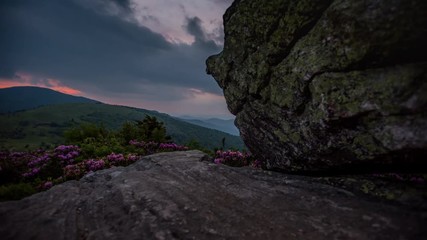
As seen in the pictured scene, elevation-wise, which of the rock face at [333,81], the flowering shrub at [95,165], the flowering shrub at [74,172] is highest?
the rock face at [333,81]

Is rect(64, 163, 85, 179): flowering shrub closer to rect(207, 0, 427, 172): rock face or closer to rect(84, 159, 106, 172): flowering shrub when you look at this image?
rect(84, 159, 106, 172): flowering shrub

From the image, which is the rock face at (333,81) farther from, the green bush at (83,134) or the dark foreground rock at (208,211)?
the green bush at (83,134)

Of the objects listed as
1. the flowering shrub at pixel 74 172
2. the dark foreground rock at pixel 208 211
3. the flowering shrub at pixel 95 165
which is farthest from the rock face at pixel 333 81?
the flowering shrub at pixel 74 172

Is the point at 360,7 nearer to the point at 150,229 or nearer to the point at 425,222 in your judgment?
the point at 425,222

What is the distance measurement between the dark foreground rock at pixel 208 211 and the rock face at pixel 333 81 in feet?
4.32

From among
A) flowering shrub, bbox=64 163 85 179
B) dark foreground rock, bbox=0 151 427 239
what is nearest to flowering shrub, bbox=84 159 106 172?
flowering shrub, bbox=64 163 85 179

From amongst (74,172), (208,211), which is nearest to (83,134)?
(74,172)

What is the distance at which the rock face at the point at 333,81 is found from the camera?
659 cm

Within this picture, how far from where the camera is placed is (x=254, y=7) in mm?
11078

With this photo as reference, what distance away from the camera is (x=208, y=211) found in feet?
25.5

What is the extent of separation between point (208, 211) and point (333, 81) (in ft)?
16.6

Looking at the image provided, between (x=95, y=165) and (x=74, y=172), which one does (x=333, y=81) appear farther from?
(x=74, y=172)

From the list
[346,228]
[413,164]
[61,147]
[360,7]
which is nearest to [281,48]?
[360,7]

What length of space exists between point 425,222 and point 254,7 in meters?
8.84
